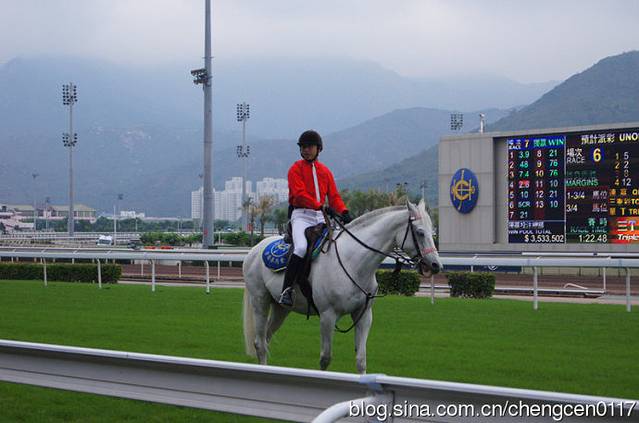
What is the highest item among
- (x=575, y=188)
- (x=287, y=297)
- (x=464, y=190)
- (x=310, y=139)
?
(x=464, y=190)

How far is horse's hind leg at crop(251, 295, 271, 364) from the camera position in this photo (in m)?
7.61

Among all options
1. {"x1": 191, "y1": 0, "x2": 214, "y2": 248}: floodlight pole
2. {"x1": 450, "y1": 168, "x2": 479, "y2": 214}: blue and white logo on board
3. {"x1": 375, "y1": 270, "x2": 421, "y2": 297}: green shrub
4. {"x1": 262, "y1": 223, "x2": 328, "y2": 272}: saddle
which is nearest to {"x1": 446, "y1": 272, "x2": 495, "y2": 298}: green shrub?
{"x1": 375, "y1": 270, "x2": 421, "y2": 297}: green shrub

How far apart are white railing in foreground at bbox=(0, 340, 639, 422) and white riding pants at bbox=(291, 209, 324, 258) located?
2.42 m

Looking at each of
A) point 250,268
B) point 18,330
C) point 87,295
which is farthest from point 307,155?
point 87,295

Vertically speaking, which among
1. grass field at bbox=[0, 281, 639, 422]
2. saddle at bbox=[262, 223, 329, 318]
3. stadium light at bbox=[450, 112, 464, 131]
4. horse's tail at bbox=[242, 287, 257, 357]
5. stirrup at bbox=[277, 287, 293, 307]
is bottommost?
grass field at bbox=[0, 281, 639, 422]

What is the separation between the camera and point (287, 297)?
7215 mm

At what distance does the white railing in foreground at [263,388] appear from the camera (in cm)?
349

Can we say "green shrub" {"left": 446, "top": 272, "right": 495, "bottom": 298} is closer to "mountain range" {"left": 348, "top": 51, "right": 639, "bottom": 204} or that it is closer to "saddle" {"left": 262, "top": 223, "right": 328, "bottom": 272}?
"saddle" {"left": 262, "top": 223, "right": 328, "bottom": 272}

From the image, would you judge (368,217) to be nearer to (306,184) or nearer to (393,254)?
(393,254)

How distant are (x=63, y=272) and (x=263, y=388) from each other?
19154mm

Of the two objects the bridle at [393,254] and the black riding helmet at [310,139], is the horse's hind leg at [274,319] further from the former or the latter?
the black riding helmet at [310,139]

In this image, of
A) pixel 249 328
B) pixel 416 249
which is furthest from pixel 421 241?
pixel 249 328

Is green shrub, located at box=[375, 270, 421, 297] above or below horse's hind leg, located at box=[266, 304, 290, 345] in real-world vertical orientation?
below

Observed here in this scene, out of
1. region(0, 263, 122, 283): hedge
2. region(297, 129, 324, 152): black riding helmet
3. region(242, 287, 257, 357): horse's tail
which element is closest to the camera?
region(297, 129, 324, 152): black riding helmet
